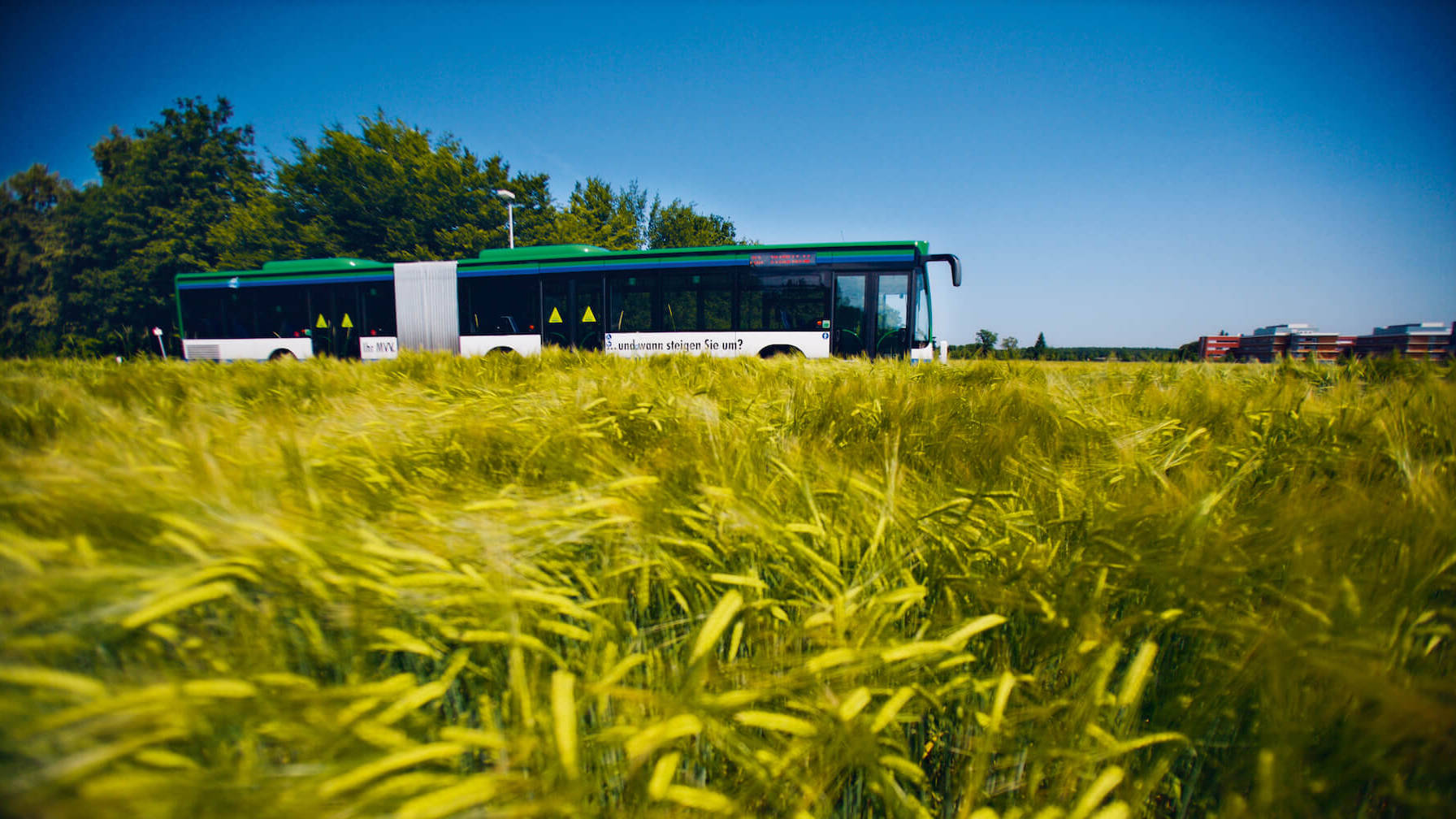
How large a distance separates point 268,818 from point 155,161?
47.8 meters

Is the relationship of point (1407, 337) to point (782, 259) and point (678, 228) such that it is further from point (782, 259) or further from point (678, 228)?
point (678, 228)

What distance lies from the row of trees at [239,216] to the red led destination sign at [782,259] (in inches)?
876

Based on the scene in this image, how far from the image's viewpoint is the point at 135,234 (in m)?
28.7

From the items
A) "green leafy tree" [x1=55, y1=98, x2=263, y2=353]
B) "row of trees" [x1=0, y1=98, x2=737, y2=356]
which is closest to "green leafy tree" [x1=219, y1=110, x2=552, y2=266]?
"row of trees" [x1=0, y1=98, x2=737, y2=356]

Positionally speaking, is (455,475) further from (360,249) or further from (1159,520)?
(360,249)

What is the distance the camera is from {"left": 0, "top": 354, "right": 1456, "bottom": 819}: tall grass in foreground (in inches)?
15.9

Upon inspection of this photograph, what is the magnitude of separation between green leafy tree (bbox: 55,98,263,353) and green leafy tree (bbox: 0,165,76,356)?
2.41 meters

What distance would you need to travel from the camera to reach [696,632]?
0.68 meters

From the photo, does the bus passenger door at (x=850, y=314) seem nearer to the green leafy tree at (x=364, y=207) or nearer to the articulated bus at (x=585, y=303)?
the articulated bus at (x=585, y=303)

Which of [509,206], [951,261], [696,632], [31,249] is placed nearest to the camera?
[696,632]

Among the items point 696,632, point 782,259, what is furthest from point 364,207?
point 696,632

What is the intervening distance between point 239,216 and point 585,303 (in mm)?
27550

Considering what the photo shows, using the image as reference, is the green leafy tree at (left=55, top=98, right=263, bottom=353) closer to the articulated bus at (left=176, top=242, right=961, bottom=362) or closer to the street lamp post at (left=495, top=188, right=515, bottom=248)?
the street lamp post at (left=495, top=188, right=515, bottom=248)

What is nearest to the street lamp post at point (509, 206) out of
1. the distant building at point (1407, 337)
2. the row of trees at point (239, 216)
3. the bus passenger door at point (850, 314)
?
the row of trees at point (239, 216)
